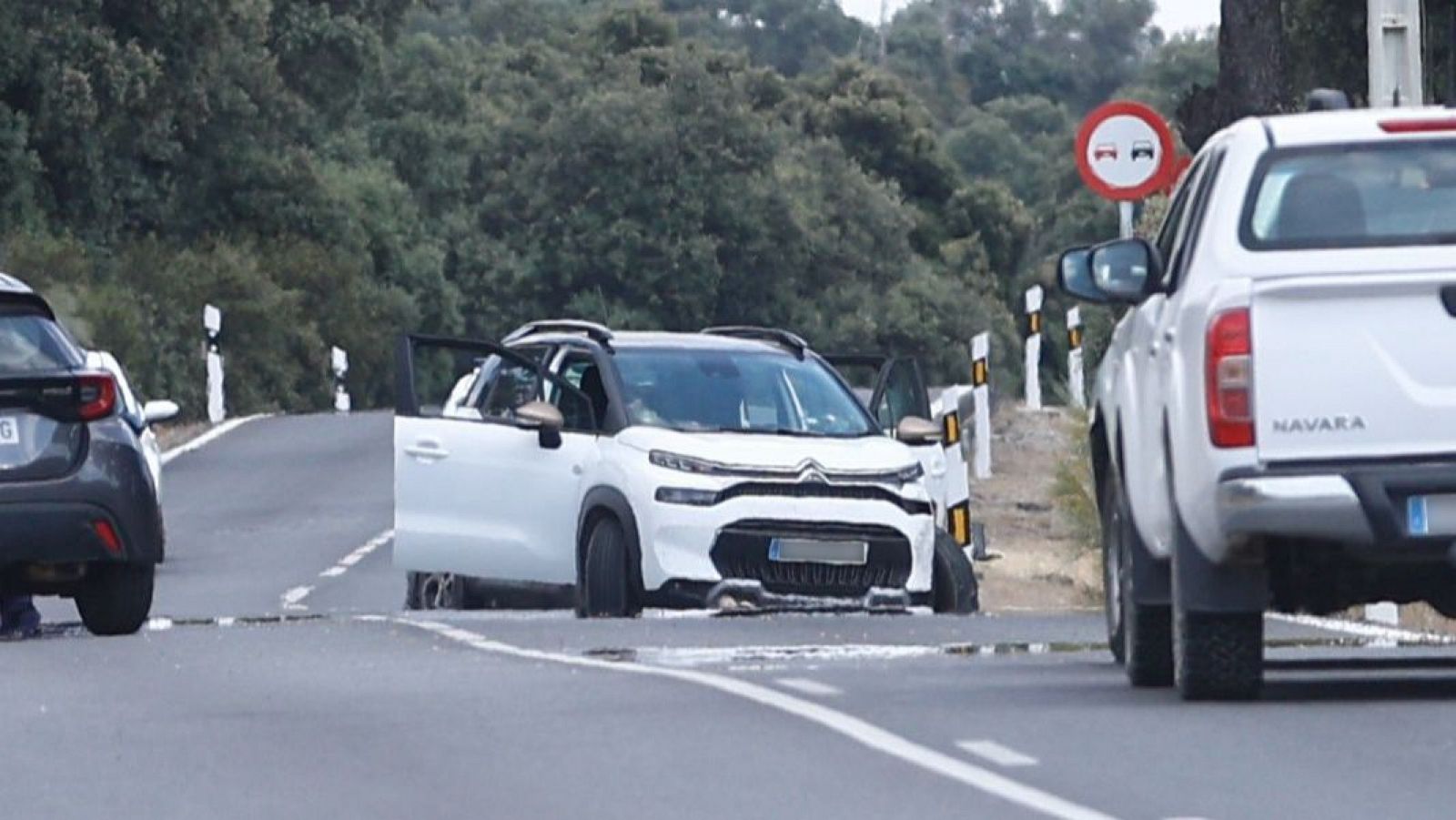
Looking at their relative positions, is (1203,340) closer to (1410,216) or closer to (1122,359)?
(1410,216)

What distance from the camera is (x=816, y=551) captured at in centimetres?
1767

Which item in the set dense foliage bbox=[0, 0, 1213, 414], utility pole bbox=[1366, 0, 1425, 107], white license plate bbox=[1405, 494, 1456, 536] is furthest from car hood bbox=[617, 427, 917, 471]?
dense foliage bbox=[0, 0, 1213, 414]

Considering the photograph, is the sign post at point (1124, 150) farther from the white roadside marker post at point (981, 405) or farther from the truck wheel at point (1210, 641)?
the truck wheel at point (1210, 641)

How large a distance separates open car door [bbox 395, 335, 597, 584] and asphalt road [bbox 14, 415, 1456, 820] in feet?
3.33

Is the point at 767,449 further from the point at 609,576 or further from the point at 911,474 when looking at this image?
the point at 609,576

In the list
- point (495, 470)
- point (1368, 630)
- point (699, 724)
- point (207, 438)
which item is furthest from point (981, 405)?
point (699, 724)

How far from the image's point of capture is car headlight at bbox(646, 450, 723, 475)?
1759 cm

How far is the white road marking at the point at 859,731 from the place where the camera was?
9.16m

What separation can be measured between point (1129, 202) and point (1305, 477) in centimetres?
1262

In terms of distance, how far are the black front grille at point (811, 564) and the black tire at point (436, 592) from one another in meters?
2.40

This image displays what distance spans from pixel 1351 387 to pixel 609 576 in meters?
7.44

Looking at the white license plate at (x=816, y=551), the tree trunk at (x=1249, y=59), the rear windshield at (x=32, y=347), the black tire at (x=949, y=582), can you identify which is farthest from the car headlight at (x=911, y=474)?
the tree trunk at (x=1249, y=59)

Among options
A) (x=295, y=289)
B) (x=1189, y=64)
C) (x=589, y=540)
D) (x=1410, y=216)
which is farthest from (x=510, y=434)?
(x=1189, y=64)

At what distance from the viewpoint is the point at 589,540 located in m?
18.1
